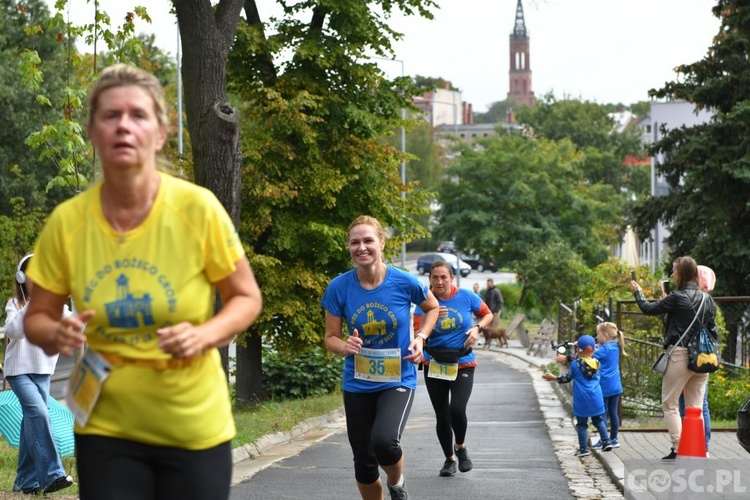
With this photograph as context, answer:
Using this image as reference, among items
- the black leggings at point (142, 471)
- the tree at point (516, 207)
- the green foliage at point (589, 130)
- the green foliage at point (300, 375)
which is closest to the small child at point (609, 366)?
the black leggings at point (142, 471)

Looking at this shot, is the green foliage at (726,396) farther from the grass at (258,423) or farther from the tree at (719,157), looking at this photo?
the tree at (719,157)

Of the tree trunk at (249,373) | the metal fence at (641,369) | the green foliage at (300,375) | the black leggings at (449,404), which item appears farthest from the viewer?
the green foliage at (300,375)

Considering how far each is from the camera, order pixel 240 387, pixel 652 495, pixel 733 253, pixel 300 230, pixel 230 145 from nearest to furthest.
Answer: pixel 652 495, pixel 230 145, pixel 300 230, pixel 240 387, pixel 733 253

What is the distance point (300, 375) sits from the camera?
70.5 feet

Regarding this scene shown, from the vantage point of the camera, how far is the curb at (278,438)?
11984mm

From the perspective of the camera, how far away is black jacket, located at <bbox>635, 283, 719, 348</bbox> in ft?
34.2

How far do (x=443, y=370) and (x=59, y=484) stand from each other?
3242mm

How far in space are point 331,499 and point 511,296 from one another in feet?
164

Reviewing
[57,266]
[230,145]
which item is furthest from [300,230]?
[57,266]

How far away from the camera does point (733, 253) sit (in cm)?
2827

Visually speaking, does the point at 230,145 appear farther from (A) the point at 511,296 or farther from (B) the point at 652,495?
(A) the point at 511,296

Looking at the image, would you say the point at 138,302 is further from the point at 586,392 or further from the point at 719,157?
the point at 719,157

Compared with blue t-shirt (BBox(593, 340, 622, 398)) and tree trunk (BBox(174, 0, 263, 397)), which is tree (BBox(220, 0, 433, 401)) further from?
blue t-shirt (BBox(593, 340, 622, 398))

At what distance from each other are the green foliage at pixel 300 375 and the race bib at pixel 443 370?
10.7 m
